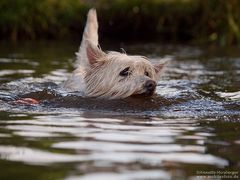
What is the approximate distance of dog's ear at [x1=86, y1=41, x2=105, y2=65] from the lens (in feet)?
23.3

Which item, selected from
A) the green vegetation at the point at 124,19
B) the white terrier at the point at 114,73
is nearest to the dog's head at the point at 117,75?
the white terrier at the point at 114,73

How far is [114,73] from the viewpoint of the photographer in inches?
272

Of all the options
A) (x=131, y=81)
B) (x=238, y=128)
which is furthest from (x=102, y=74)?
(x=238, y=128)

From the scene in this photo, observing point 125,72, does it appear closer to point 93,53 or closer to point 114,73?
point 114,73

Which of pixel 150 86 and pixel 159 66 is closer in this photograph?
pixel 150 86

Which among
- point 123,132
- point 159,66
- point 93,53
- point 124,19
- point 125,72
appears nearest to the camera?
point 123,132

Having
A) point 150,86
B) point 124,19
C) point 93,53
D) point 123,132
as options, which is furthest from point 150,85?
point 124,19

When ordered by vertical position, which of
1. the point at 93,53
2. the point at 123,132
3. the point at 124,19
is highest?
the point at 124,19

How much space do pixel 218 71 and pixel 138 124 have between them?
532 cm

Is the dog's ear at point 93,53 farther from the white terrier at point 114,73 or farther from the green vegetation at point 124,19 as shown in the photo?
the green vegetation at point 124,19

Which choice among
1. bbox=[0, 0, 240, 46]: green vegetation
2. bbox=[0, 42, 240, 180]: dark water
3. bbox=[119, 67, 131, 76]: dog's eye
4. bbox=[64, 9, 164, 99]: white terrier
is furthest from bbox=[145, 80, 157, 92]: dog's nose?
bbox=[0, 0, 240, 46]: green vegetation

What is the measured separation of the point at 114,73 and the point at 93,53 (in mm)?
396

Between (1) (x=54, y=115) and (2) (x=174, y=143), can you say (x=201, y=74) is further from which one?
(2) (x=174, y=143)

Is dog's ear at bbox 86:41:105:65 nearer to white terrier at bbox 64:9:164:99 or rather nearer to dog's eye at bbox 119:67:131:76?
white terrier at bbox 64:9:164:99
